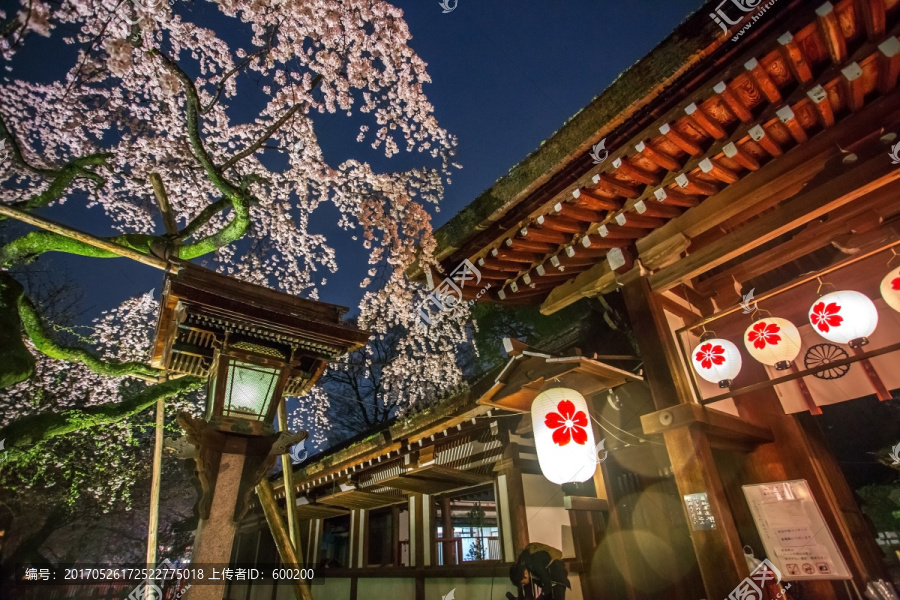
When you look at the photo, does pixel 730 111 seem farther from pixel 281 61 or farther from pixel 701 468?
pixel 281 61

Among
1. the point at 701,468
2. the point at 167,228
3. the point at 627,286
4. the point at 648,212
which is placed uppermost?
the point at 167,228

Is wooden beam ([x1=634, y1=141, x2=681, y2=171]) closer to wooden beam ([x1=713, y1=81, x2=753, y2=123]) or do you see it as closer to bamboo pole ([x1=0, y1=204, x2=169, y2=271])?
wooden beam ([x1=713, y1=81, x2=753, y2=123])

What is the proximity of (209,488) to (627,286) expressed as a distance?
6208mm

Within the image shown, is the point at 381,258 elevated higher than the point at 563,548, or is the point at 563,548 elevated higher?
the point at 381,258

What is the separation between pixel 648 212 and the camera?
17.7 ft

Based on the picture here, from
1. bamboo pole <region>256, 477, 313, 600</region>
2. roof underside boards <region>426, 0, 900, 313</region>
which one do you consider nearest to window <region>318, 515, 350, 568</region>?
bamboo pole <region>256, 477, 313, 600</region>

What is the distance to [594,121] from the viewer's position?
16.7ft

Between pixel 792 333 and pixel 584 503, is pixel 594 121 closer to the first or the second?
pixel 792 333

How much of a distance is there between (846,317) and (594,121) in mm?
3633

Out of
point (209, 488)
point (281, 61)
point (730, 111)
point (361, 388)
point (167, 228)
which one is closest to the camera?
point (730, 111)

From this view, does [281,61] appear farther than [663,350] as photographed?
Yes

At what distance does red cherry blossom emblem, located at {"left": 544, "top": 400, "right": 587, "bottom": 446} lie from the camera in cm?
520

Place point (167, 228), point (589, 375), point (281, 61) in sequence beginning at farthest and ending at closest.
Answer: point (281, 61), point (167, 228), point (589, 375)

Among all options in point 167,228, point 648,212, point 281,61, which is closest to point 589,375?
point 648,212
